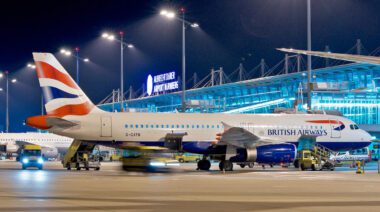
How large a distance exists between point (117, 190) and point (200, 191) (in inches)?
110

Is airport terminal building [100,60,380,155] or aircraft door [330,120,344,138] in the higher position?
airport terminal building [100,60,380,155]

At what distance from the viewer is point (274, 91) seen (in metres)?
86.5

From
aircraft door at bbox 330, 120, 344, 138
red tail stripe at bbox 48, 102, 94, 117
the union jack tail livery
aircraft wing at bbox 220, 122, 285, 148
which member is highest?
the union jack tail livery

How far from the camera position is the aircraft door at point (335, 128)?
139 ft

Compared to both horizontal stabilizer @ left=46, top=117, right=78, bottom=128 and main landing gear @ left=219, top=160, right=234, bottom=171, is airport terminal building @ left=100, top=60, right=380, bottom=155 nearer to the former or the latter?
main landing gear @ left=219, top=160, right=234, bottom=171

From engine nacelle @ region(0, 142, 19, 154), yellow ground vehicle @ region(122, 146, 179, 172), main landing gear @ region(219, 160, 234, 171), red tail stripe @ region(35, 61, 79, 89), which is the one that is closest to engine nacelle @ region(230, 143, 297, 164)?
main landing gear @ region(219, 160, 234, 171)

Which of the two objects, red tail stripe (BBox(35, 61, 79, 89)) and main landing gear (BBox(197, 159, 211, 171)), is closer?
red tail stripe (BBox(35, 61, 79, 89))

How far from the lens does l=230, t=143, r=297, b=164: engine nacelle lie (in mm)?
36938

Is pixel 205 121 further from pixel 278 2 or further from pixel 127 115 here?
pixel 278 2

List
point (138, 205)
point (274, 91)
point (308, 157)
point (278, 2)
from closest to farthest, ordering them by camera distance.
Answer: point (138, 205) < point (308, 157) < point (278, 2) < point (274, 91)

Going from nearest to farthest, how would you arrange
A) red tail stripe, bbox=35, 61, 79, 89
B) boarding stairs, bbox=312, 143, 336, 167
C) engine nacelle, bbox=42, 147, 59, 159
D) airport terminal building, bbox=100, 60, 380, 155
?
red tail stripe, bbox=35, 61, 79, 89 < boarding stairs, bbox=312, 143, 336, 167 < airport terminal building, bbox=100, 60, 380, 155 < engine nacelle, bbox=42, 147, 59, 159

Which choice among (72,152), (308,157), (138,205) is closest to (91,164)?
(72,152)

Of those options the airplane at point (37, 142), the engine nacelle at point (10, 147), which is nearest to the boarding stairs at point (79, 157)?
the airplane at point (37, 142)

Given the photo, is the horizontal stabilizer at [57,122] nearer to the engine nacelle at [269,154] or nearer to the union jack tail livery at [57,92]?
the union jack tail livery at [57,92]
